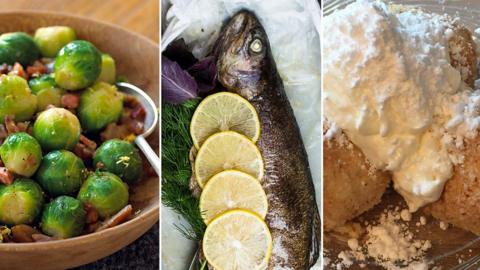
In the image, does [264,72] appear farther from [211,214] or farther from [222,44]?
[211,214]

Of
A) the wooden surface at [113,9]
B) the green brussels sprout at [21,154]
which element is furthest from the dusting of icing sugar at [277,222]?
the wooden surface at [113,9]

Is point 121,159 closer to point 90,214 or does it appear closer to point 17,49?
point 90,214

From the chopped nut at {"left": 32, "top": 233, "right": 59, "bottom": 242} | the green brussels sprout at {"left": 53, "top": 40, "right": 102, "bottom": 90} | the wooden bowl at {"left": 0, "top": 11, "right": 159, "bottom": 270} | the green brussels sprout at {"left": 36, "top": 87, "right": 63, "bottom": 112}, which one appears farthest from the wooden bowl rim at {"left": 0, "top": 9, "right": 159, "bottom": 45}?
the chopped nut at {"left": 32, "top": 233, "right": 59, "bottom": 242}

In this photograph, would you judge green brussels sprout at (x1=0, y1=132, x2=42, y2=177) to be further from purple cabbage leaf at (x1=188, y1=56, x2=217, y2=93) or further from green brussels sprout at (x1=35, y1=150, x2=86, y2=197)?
purple cabbage leaf at (x1=188, y1=56, x2=217, y2=93)

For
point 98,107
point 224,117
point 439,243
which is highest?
point 224,117

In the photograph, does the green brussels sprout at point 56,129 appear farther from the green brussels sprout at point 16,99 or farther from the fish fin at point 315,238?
the fish fin at point 315,238

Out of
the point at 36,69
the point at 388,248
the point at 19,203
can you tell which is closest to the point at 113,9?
the point at 36,69

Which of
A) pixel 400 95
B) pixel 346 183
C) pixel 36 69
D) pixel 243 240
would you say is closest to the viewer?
pixel 243 240
